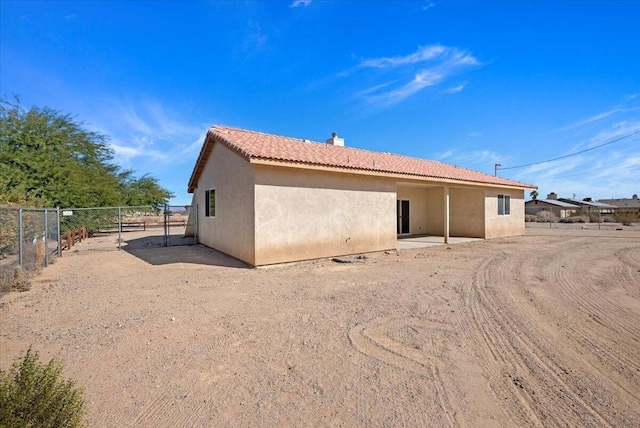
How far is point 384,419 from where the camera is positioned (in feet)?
8.37

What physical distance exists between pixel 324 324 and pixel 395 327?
104 cm

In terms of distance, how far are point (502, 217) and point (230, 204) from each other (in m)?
15.2

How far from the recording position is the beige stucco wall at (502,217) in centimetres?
1681

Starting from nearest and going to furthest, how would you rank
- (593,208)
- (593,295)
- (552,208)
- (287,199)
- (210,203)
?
(593,295) < (287,199) < (210,203) < (552,208) < (593,208)

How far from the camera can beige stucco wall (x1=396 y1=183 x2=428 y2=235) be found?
57.7 ft

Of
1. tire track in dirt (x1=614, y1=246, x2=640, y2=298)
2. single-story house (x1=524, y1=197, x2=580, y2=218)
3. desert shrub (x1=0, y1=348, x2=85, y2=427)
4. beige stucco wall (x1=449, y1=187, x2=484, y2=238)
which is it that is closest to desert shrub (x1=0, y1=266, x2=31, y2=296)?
desert shrub (x1=0, y1=348, x2=85, y2=427)

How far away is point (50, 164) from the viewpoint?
649 inches

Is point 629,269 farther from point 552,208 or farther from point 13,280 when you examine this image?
point 552,208

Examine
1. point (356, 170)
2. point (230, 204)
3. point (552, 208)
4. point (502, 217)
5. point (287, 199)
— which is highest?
point (356, 170)

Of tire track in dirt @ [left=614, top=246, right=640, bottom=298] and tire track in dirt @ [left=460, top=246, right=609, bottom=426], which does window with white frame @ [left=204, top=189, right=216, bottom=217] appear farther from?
tire track in dirt @ [left=614, top=246, right=640, bottom=298]

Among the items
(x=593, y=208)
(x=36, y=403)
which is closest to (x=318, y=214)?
(x=36, y=403)

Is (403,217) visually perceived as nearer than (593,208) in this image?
Yes

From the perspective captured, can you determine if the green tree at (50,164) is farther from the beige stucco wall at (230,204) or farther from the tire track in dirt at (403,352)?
the tire track in dirt at (403,352)

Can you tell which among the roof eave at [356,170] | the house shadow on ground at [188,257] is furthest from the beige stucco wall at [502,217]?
the house shadow on ground at [188,257]
